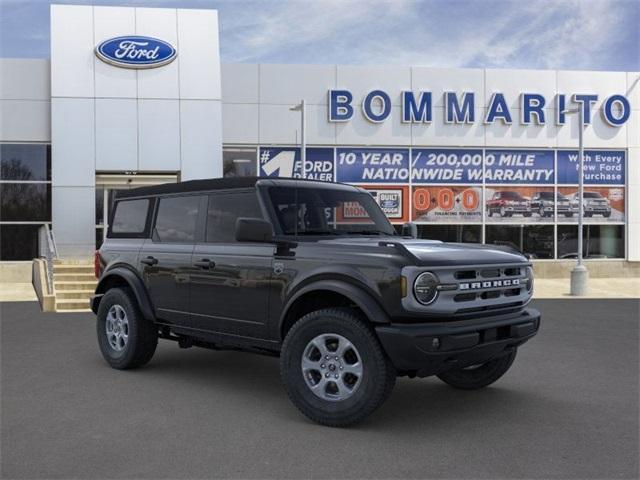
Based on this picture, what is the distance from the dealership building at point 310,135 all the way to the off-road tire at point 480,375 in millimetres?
11298

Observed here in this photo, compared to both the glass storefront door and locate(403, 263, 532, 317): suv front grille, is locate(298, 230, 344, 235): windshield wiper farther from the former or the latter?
the glass storefront door

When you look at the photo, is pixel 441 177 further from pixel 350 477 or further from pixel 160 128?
pixel 350 477

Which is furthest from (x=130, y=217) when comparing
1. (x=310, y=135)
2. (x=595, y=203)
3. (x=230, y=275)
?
(x=595, y=203)

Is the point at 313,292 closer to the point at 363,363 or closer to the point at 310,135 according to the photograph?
the point at 363,363

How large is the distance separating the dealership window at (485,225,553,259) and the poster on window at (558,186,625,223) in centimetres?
83

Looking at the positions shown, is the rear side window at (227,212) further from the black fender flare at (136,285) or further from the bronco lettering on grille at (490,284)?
the bronco lettering on grille at (490,284)

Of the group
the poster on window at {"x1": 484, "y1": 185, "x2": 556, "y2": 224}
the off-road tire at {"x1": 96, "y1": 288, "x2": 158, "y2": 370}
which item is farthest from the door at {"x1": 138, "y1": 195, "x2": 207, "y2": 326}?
the poster on window at {"x1": 484, "y1": 185, "x2": 556, "y2": 224}

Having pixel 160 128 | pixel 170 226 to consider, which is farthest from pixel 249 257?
pixel 160 128

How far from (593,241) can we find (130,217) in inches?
687

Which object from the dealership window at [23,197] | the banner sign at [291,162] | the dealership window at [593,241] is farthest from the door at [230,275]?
the dealership window at [593,241]

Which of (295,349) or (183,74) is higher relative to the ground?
(183,74)

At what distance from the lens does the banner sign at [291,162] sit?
757 inches

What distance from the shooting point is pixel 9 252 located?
18.6 metres

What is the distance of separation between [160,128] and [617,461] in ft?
51.7
